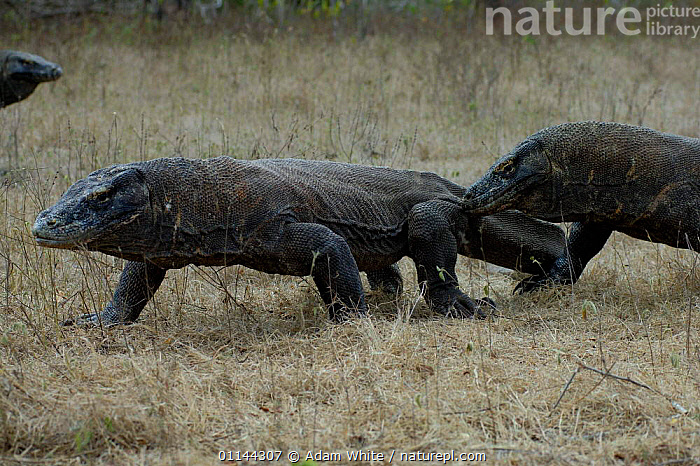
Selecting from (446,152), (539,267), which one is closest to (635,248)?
(539,267)

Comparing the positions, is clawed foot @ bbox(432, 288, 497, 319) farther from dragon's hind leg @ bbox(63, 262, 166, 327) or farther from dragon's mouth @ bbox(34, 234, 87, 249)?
dragon's mouth @ bbox(34, 234, 87, 249)

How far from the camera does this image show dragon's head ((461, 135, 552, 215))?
5.11m

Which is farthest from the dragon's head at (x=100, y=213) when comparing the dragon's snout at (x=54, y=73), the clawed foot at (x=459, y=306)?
the dragon's snout at (x=54, y=73)

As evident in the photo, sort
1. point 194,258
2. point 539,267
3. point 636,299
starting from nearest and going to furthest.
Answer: point 194,258 → point 636,299 → point 539,267

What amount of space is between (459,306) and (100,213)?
7.17ft

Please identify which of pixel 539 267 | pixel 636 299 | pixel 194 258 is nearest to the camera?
pixel 194 258

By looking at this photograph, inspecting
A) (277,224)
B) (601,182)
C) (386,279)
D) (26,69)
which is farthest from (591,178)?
(26,69)

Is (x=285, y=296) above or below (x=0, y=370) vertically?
below

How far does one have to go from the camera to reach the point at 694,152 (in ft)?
17.1

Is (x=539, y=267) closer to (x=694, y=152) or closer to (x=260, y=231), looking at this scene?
(x=694, y=152)

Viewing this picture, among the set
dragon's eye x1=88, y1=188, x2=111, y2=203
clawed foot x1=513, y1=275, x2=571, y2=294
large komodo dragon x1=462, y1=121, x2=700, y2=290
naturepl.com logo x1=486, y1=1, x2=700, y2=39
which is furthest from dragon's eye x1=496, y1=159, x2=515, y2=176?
naturepl.com logo x1=486, y1=1, x2=700, y2=39

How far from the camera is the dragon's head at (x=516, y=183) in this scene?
5.11 metres

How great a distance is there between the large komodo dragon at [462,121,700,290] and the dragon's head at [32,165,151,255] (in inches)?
80.6

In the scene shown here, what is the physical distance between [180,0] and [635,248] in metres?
11.8
